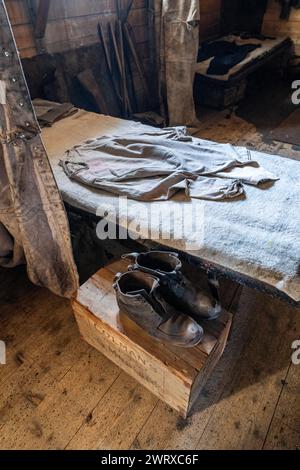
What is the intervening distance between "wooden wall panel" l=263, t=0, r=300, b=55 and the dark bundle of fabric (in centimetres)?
5

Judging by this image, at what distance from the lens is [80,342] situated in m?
1.39

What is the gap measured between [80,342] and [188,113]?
2.66 metres

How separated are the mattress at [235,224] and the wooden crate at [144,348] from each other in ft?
0.70

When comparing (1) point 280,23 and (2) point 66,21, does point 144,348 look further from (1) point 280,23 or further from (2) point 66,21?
(1) point 280,23

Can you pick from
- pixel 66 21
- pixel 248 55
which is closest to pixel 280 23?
pixel 248 55

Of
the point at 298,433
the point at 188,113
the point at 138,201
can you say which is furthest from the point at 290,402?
the point at 188,113

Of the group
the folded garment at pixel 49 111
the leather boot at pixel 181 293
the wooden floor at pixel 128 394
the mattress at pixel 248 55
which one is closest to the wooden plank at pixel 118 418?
the wooden floor at pixel 128 394

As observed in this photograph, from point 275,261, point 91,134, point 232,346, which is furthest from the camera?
point 91,134

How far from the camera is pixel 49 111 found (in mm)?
2215

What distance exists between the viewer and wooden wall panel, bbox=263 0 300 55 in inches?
173

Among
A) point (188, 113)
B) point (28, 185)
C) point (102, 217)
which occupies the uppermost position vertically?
point (28, 185)

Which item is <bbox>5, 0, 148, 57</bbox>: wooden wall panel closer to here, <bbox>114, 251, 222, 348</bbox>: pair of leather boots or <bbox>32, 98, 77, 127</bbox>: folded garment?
<bbox>32, 98, 77, 127</bbox>: folded garment

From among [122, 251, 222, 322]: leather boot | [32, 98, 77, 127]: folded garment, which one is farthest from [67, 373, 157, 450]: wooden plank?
[32, 98, 77, 127]: folded garment

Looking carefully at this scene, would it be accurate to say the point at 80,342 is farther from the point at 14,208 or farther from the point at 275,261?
the point at 275,261
